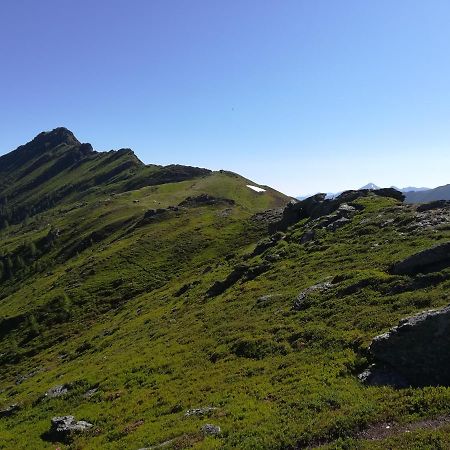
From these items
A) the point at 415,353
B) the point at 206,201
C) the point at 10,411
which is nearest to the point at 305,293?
the point at 415,353

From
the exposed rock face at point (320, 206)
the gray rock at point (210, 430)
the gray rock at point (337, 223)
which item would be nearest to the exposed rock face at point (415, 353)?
the gray rock at point (210, 430)

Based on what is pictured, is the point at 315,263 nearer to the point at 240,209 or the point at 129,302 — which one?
the point at 129,302

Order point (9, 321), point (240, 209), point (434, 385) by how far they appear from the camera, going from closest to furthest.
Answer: point (434, 385)
point (9, 321)
point (240, 209)

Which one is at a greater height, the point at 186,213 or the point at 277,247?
the point at 186,213

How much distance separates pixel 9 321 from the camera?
9238 centimetres

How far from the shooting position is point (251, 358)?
33.6 meters

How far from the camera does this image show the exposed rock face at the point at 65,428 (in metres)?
30.3

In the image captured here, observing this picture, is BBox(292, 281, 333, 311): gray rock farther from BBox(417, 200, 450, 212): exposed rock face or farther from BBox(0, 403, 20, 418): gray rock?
BBox(0, 403, 20, 418): gray rock

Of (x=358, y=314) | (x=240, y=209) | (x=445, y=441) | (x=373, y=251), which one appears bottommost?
(x=445, y=441)

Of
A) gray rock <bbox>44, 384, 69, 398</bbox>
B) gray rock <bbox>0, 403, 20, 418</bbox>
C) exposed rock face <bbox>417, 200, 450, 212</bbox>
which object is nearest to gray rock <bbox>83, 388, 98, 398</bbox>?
gray rock <bbox>44, 384, 69, 398</bbox>

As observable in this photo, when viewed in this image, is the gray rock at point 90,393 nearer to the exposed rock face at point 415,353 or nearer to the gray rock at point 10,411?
the gray rock at point 10,411

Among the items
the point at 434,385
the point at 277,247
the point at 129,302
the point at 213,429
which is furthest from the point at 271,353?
the point at 129,302

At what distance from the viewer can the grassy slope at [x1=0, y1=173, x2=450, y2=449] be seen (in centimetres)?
2247

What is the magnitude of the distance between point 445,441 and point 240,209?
126 metres
